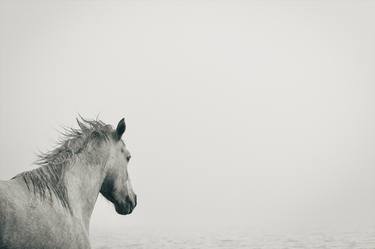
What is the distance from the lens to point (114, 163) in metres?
6.17

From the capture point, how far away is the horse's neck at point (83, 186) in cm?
536

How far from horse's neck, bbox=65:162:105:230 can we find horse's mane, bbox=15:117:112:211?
0.37ft

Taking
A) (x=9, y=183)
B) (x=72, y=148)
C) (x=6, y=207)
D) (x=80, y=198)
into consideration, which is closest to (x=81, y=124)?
(x=72, y=148)

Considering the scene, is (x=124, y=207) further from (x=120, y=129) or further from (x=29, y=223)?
(x=29, y=223)

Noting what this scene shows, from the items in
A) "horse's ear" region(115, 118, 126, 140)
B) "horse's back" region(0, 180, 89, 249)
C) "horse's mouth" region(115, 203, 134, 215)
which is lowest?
"horse's back" region(0, 180, 89, 249)

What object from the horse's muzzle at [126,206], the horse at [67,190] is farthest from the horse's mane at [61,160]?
the horse's muzzle at [126,206]

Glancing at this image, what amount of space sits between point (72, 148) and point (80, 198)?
636 millimetres

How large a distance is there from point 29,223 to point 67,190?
91 cm

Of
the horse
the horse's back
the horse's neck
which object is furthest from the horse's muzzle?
the horse's back

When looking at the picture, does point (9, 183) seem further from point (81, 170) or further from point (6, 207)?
point (81, 170)

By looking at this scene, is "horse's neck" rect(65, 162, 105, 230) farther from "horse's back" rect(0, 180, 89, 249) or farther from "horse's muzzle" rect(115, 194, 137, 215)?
"horse's muzzle" rect(115, 194, 137, 215)

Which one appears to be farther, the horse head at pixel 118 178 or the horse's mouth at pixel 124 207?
the horse's mouth at pixel 124 207

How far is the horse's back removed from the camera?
13.8ft

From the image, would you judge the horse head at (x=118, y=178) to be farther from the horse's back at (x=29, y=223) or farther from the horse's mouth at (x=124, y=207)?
the horse's back at (x=29, y=223)
